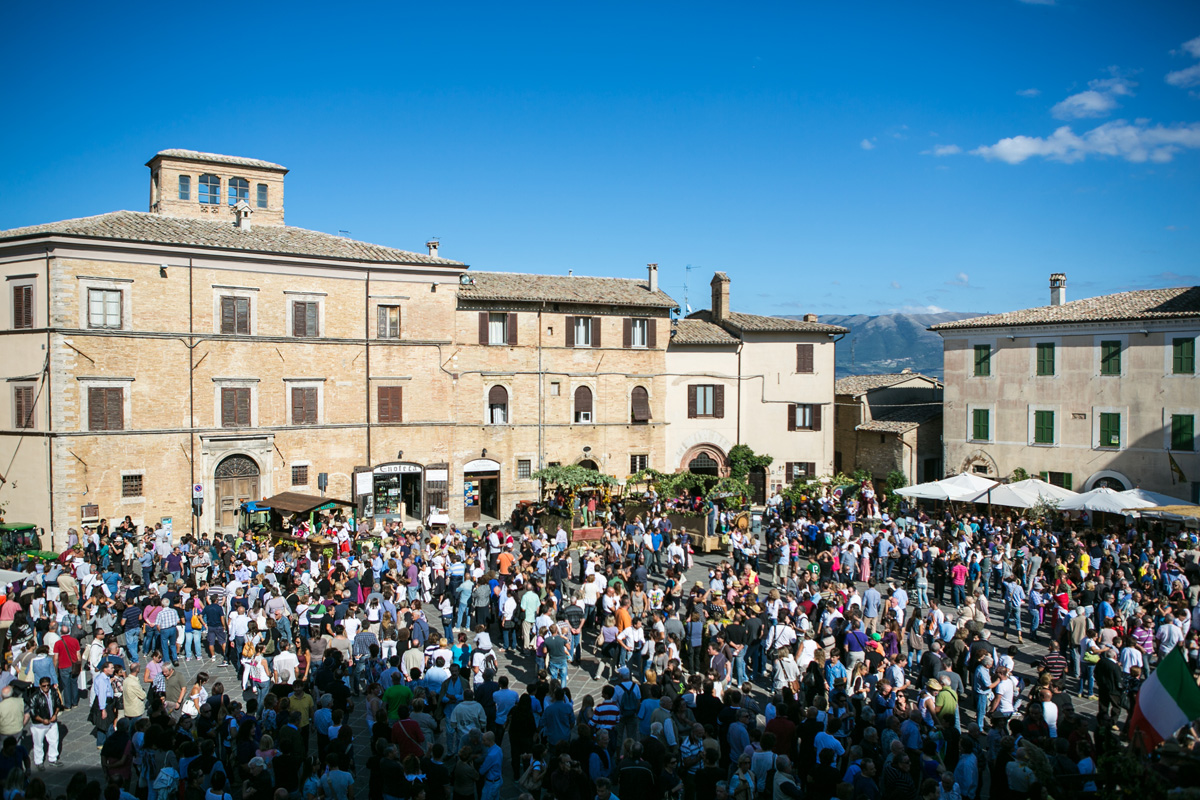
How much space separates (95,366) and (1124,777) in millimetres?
27777

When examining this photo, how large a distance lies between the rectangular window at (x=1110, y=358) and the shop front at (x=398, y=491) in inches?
973

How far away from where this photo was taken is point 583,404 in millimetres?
33844

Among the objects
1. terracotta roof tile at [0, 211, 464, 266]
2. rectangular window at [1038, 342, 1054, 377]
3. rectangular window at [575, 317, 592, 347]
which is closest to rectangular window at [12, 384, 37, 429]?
terracotta roof tile at [0, 211, 464, 266]

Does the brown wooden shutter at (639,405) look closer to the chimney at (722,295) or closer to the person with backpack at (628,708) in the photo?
the chimney at (722,295)

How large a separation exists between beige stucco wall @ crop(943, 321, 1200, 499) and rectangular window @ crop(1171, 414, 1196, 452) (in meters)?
0.18

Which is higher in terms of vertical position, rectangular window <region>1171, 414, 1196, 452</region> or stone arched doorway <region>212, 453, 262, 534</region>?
rectangular window <region>1171, 414, 1196, 452</region>

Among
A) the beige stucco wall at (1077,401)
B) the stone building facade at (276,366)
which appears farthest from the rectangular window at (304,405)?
the beige stucco wall at (1077,401)

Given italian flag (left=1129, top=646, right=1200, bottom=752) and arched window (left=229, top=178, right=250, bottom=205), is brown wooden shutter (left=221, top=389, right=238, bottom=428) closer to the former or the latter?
arched window (left=229, top=178, right=250, bottom=205)

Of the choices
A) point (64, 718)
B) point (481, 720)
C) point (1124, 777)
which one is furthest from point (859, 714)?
point (64, 718)

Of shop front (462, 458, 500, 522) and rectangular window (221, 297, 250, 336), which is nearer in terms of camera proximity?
rectangular window (221, 297, 250, 336)

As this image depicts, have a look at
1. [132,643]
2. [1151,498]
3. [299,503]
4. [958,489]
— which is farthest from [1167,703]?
[299,503]

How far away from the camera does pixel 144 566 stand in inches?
816

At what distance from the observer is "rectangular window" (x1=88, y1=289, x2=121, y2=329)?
1018 inches

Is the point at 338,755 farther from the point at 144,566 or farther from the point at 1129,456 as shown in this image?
the point at 1129,456
